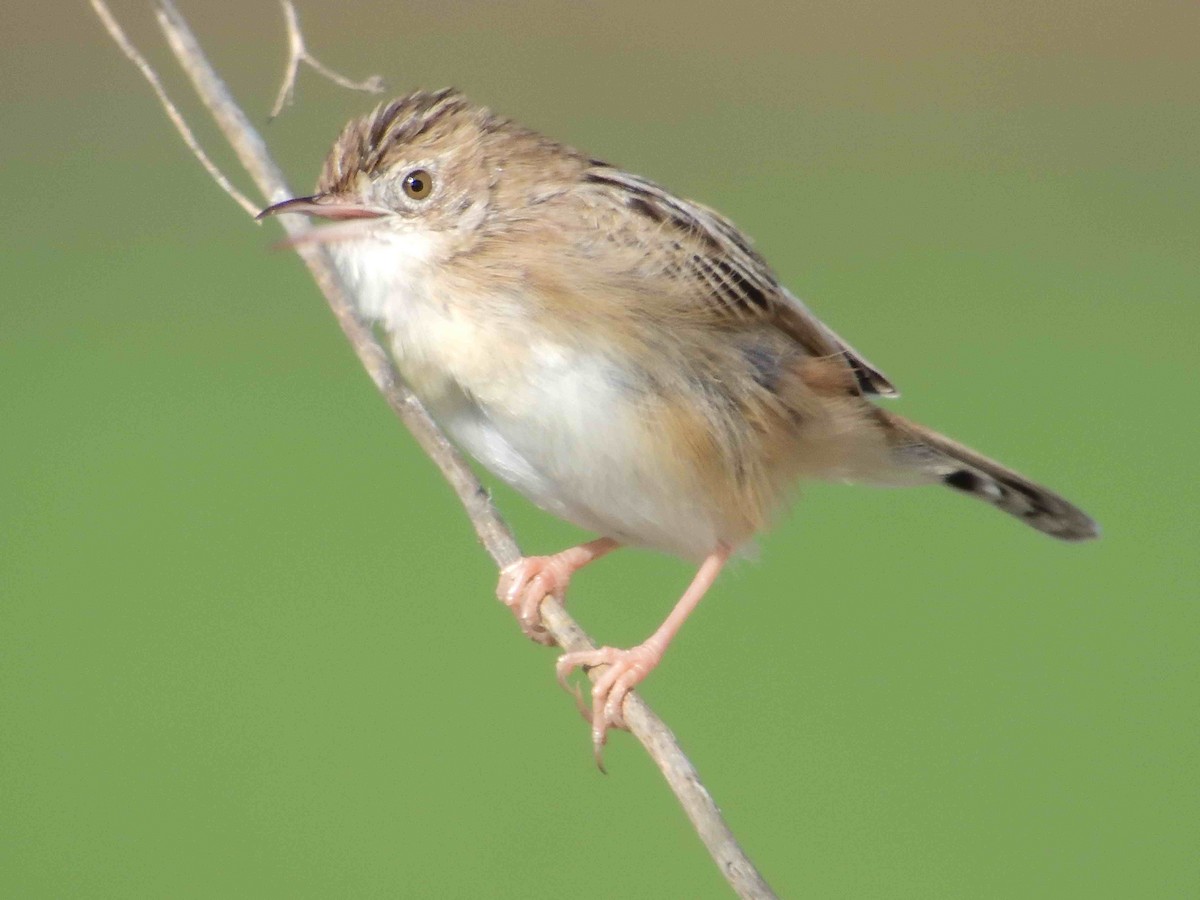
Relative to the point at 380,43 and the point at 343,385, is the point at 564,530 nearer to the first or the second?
the point at 343,385

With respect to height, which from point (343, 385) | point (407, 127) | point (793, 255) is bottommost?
point (793, 255)

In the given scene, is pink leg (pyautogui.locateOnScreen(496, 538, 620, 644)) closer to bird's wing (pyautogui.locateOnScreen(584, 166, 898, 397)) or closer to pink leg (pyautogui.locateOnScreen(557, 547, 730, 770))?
pink leg (pyautogui.locateOnScreen(557, 547, 730, 770))

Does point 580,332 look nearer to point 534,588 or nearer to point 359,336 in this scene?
point 359,336

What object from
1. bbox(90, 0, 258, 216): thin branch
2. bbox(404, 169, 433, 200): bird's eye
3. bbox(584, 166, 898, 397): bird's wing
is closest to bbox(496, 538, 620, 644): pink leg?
bbox(584, 166, 898, 397): bird's wing

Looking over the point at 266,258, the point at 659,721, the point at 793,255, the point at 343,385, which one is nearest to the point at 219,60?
the point at 266,258

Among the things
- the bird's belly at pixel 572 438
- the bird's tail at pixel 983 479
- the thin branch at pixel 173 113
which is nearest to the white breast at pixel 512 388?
the bird's belly at pixel 572 438

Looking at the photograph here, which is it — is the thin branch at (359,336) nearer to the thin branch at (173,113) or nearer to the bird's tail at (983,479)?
the thin branch at (173,113)
